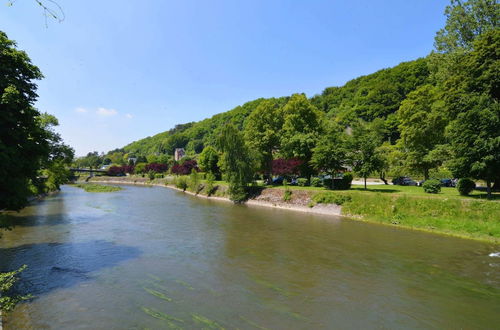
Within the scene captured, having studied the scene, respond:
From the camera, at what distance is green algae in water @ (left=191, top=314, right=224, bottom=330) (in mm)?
9086

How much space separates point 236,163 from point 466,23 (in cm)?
3313

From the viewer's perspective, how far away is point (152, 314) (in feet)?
32.5

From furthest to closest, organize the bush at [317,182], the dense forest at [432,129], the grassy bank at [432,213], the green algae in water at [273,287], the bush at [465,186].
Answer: the bush at [317,182], the bush at [465,186], the dense forest at [432,129], the grassy bank at [432,213], the green algae in water at [273,287]

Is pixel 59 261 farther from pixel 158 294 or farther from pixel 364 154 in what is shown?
pixel 364 154

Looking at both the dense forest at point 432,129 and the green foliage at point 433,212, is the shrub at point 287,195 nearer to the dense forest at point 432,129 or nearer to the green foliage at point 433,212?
the dense forest at point 432,129

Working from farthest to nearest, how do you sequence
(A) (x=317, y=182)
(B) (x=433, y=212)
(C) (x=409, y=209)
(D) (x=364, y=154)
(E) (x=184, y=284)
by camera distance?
(A) (x=317, y=182) < (D) (x=364, y=154) < (C) (x=409, y=209) < (B) (x=433, y=212) < (E) (x=184, y=284)

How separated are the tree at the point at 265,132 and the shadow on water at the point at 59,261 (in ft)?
111

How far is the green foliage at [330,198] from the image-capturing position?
100ft

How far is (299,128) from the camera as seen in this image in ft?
158

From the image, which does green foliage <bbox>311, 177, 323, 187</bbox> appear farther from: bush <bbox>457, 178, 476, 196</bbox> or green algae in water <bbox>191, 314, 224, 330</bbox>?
green algae in water <bbox>191, 314, 224, 330</bbox>

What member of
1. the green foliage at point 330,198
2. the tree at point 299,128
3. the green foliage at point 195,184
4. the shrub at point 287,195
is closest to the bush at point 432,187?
the green foliage at point 330,198

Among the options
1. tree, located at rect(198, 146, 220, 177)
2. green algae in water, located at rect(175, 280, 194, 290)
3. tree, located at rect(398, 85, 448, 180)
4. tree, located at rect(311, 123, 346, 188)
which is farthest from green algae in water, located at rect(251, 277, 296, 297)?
tree, located at rect(198, 146, 220, 177)

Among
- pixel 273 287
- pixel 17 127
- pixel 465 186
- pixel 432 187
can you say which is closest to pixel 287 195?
pixel 432 187

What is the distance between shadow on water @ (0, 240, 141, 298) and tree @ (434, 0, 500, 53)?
39.2 metres
